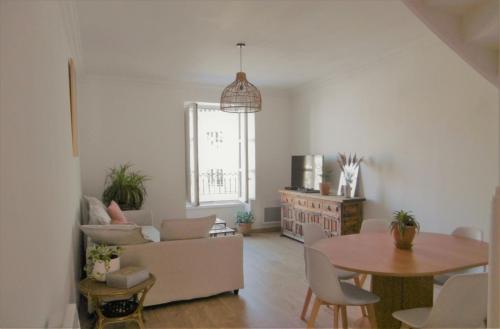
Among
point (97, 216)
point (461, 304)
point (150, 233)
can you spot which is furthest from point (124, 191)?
point (461, 304)

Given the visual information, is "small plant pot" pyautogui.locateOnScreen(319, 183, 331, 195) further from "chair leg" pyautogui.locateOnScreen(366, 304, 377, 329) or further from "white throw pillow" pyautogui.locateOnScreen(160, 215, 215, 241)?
"chair leg" pyautogui.locateOnScreen(366, 304, 377, 329)

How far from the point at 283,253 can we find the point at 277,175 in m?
2.09

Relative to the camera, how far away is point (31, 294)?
4.00ft

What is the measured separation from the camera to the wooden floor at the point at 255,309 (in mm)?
3057

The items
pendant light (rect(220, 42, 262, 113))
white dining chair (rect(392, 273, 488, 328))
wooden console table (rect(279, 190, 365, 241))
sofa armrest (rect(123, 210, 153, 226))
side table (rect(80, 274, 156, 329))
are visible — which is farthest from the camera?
sofa armrest (rect(123, 210, 153, 226))

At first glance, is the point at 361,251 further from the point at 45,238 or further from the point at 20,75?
the point at 20,75

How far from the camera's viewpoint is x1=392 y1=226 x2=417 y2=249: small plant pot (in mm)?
2658

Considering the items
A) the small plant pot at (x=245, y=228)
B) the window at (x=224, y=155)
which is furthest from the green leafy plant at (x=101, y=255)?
the window at (x=224, y=155)

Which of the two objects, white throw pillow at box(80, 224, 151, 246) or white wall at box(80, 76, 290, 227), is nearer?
white throw pillow at box(80, 224, 151, 246)

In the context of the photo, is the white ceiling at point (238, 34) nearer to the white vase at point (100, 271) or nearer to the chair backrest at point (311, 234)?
the chair backrest at point (311, 234)

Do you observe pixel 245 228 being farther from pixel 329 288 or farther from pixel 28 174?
pixel 28 174

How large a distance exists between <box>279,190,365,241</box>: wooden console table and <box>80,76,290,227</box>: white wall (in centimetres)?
83

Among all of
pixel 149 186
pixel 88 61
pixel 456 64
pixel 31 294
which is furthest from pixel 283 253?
pixel 31 294

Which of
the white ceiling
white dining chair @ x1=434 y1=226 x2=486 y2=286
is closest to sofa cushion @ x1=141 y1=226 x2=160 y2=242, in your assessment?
the white ceiling
